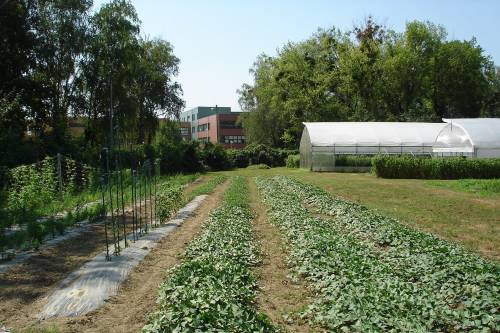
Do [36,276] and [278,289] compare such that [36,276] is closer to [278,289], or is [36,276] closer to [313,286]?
[278,289]

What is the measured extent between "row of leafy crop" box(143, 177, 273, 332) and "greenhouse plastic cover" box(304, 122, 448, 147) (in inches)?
1163

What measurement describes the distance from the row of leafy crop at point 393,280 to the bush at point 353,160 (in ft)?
88.3

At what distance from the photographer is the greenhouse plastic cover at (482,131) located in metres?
33.3

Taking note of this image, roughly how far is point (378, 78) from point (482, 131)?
2529 centimetres

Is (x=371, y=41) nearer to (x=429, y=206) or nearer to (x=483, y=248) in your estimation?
(x=429, y=206)

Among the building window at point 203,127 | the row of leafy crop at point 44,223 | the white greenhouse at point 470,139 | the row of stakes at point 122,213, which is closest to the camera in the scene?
the row of stakes at point 122,213

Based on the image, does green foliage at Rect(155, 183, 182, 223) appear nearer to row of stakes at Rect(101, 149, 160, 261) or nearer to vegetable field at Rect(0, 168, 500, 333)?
row of stakes at Rect(101, 149, 160, 261)

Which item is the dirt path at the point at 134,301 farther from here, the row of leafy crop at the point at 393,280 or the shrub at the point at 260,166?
the shrub at the point at 260,166

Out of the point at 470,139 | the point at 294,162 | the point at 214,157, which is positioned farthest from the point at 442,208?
the point at 214,157

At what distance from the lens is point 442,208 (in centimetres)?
1598

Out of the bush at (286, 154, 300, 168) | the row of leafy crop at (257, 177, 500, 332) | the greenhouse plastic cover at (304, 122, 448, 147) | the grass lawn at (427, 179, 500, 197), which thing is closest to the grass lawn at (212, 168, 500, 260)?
the grass lawn at (427, 179, 500, 197)

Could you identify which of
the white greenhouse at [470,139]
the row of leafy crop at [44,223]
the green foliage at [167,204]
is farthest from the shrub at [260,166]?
the green foliage at [167,204]

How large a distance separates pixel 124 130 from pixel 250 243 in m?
31.5

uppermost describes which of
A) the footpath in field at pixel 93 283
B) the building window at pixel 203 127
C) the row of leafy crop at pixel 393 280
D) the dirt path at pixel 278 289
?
the building window at pixel 203 127
